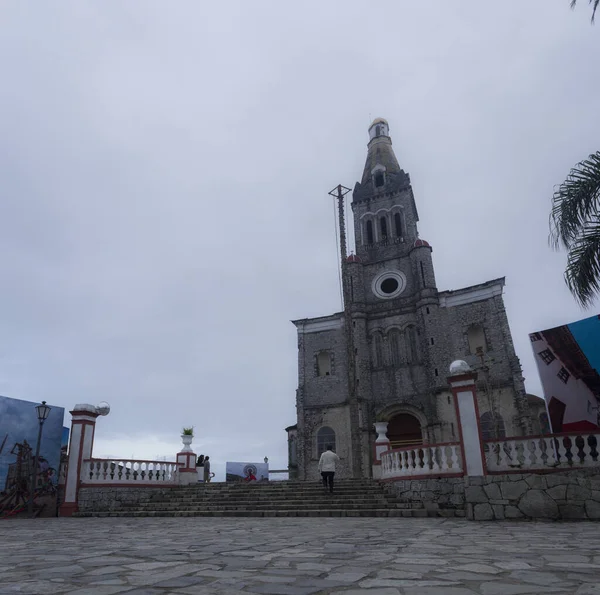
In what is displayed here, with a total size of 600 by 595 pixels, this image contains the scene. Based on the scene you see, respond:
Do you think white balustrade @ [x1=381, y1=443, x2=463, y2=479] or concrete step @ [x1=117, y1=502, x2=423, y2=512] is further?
concrete step @ [x1=117, y1=502, x2=423, y2=512]

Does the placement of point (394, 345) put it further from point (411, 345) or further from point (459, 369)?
point (459, 369)

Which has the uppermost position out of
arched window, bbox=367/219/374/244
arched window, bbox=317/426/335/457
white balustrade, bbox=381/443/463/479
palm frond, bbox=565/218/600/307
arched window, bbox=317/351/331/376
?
arched window, bbox=367/219/374/244

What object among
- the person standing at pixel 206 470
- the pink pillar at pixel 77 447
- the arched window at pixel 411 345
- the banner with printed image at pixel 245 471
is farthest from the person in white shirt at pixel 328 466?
the arched window at pixel 411 345

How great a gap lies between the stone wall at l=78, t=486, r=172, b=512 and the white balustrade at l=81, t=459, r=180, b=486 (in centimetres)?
21

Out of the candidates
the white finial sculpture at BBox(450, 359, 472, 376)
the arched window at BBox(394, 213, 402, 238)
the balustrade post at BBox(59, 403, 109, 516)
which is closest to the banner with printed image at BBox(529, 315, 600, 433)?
the white finial sculpture at BBox(450, 359, 472, 376)

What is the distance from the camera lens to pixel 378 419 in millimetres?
26375

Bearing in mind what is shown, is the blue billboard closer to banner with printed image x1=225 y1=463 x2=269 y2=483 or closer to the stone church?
banner with printed image x1=225 y1=463 x2=269 y2=483

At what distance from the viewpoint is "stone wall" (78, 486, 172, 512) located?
14922 mm

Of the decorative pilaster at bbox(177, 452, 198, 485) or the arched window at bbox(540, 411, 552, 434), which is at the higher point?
the arched window at bbox(540, 411, 552, 434)

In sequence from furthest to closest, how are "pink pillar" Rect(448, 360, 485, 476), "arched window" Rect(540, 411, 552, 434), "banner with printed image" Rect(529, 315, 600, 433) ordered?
"arched window" Rect(540, 411, 552, 434) → "banner with printed image" Rect(529, 315, 600, 433) → "pink pillar" Rect(448, 360, 485, 476)

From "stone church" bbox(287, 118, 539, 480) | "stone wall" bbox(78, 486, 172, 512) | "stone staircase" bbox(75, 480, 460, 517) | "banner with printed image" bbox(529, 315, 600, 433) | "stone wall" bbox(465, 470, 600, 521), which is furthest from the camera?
"stone church" bbox(287, 118, 539, 480)

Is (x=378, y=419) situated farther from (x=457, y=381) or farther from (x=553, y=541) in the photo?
(x=553, y=541)

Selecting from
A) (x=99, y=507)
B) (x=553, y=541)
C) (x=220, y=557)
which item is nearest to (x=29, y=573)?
(x=220, y=557)

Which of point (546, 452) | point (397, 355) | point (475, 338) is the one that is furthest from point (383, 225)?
point (546, 452)
